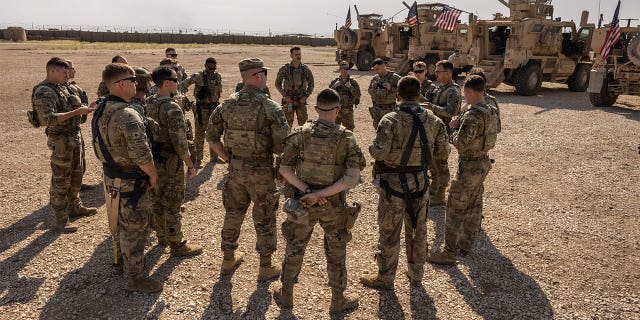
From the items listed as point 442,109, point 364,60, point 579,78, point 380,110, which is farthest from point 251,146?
point 364,60

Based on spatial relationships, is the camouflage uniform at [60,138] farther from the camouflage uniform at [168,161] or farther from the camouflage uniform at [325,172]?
the camouflage uniform at [325,172]

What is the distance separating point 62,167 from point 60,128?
1.60ft

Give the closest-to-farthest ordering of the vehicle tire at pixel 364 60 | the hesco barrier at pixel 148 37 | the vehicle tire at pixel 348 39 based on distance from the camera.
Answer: the vehicle tire at pixel 348 39 → the vehicle tire at pixel 364 60 → the hesco barrier at pixel 148 37

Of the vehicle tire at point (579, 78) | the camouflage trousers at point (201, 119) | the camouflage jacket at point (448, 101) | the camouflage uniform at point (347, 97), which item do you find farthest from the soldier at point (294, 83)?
the vehicle tire at point (579, 78)

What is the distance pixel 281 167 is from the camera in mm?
3508

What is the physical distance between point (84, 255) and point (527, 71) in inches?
628

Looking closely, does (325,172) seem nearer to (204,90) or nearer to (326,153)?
(326,153)

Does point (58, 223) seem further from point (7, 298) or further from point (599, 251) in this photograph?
point (599, 251)

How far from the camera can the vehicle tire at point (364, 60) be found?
25.1m

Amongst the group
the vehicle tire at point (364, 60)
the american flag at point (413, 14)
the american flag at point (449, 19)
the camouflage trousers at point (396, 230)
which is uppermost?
the american flag at point (413, 14)

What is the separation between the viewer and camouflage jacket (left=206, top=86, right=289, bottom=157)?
389 cm

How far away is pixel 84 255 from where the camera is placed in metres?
4.79

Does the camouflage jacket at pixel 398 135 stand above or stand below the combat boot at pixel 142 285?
above

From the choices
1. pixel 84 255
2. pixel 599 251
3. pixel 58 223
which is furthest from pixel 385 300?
pixel 58 223
